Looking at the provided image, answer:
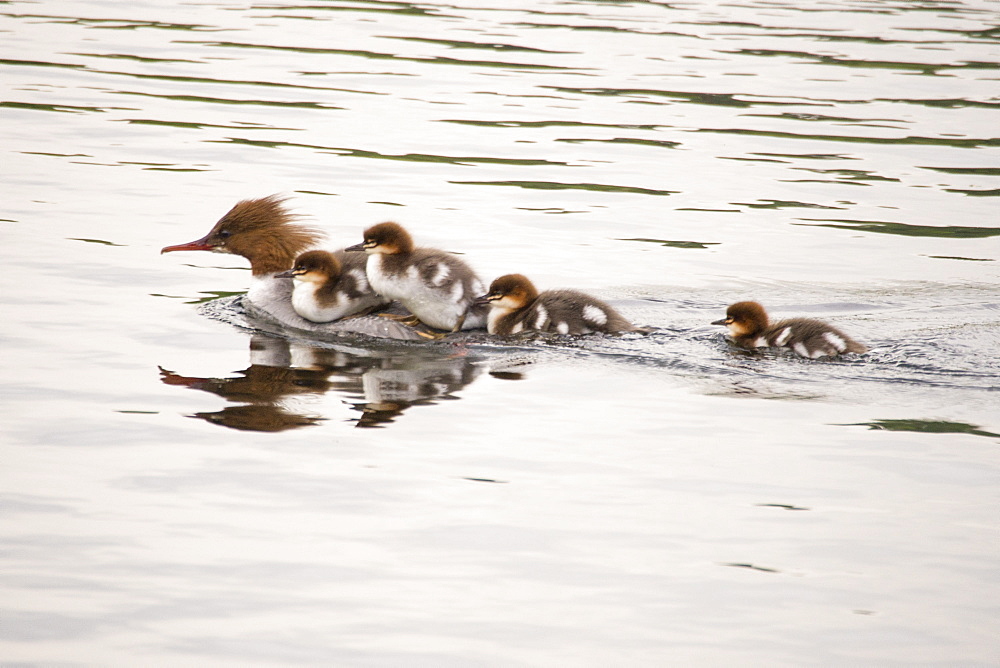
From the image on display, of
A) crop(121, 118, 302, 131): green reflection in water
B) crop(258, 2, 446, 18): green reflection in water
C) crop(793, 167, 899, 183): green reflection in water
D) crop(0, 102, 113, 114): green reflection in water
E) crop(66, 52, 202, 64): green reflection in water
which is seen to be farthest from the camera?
crop(258, 2, 446, 18): green reflection in water

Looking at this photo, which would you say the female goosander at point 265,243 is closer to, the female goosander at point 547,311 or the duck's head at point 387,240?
the duck's head at point 387,240

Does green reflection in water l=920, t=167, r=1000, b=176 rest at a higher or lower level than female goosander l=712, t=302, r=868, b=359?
higher

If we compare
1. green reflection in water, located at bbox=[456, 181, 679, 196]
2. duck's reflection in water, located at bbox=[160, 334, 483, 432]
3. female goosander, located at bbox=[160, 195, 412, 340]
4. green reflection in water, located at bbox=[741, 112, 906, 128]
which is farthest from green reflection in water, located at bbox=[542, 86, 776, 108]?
duck's reflection in water, located at bbox=[160, 334, 483, 432]

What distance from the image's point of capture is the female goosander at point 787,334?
641 cm

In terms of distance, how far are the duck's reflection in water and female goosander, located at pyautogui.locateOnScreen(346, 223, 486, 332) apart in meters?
0.31

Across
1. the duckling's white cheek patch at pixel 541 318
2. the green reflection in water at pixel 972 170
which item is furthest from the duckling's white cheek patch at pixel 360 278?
the green reflection in water at pixel 972 170

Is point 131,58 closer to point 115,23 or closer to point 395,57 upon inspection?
point 115,23

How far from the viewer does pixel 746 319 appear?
666 centimetres

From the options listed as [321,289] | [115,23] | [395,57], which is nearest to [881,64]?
[395,57]

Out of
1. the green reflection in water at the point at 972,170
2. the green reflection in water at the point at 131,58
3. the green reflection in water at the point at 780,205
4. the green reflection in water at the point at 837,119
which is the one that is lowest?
the green reflection in water at the point at 780,205

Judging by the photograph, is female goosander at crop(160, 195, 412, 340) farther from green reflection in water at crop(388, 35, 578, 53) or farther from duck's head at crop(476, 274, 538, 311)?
green reflection in water at crop(388, 35, 578, 53)

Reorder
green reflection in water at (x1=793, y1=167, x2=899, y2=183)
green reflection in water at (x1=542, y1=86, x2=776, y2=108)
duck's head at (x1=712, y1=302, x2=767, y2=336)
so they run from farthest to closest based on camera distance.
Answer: green reflection in water at (x1=542, y1=86, x2=776, y2=108)
green reflection in water at (x1=793, y1=167, x2=899, y2=183)
duck's head at (x1=712, y1=302, x2=767, y2=336)

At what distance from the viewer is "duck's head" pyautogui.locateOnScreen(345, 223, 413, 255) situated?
6.85 m

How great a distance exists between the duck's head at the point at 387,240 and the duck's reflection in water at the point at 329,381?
0.56 m
